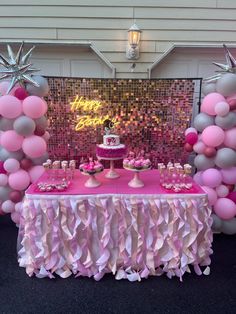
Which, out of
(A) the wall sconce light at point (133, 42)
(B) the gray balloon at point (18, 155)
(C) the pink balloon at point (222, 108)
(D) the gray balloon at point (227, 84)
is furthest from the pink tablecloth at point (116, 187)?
(A) the wall sconce light at point (133, 42)

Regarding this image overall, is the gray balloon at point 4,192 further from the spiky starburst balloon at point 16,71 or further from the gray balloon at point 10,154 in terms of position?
the spiky starburst balloon at point 16,71

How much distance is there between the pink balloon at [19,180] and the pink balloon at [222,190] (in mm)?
1853

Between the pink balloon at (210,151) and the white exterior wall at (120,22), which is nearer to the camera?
the pink balloon at (210,151)

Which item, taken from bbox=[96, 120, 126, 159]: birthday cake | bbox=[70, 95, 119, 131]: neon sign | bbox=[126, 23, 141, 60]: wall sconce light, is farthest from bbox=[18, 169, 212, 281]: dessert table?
bbox=[126, 23, 141, 60]: wall sconce light

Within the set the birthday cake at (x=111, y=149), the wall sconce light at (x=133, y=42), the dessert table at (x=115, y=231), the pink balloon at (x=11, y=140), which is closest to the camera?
the dessert table at (x=115, y=231)

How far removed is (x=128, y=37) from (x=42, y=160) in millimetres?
1650

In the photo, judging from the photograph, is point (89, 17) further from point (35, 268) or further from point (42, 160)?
point (35, 268)

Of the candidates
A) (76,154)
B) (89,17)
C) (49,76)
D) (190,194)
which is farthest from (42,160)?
(89,17)

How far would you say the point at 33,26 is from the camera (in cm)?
289

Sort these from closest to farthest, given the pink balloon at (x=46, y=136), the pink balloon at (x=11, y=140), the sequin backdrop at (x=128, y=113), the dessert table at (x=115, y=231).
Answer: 1. the dessert table at (x=115, y=231)
2. the pink balloon at (x=11, y=140)
3. the pink balloon at (x=46, y=136)
4. the sequin backdrop at (x=128, y=113)

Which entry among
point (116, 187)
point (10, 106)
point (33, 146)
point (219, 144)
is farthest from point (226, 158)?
point (10, 106)

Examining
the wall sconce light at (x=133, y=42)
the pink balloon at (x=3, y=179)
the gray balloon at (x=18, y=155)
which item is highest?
the wall sconce light at (x=133, y=42)

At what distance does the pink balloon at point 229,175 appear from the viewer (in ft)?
7.98

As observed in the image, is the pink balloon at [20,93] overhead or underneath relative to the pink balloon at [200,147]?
overhead
